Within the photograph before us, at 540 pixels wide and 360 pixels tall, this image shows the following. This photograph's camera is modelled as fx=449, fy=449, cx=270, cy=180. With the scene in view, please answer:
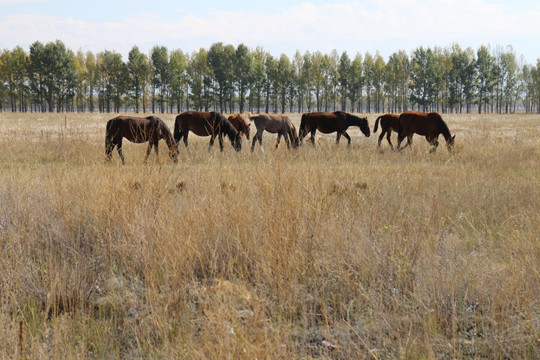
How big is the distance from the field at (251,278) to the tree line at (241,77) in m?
70.2

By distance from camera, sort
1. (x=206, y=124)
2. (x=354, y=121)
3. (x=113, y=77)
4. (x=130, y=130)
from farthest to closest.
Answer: (x=113, y=77) < (x=354, y=121) < (x=206, y=124) < (x=130, y=130)

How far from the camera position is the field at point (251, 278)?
115 inches

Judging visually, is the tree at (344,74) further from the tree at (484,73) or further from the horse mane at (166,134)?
the horse mane at (166,134)

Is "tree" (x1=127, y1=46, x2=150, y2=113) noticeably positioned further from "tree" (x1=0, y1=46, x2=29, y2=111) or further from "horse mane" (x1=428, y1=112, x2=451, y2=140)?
"horse mane" (x1=428, y1=112, x2=451, y2=140)

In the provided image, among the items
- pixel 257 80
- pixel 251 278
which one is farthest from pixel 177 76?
pixel 251 278

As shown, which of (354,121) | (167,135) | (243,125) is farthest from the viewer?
(354,121)

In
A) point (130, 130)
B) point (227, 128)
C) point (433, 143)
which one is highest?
point (227, 128)

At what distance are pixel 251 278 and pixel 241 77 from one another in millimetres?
76134

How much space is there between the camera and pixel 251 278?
381 centimetres

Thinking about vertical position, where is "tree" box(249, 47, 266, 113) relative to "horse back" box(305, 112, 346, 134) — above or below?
above

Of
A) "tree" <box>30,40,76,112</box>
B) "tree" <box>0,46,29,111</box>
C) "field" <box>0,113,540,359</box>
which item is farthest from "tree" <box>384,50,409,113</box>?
"field" <box>0,113,540,359</box>

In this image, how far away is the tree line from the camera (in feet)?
248

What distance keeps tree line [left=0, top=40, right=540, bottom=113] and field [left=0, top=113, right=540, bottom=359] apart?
7023 cm

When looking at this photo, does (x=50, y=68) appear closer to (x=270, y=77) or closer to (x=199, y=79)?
(x=199, y=79)
